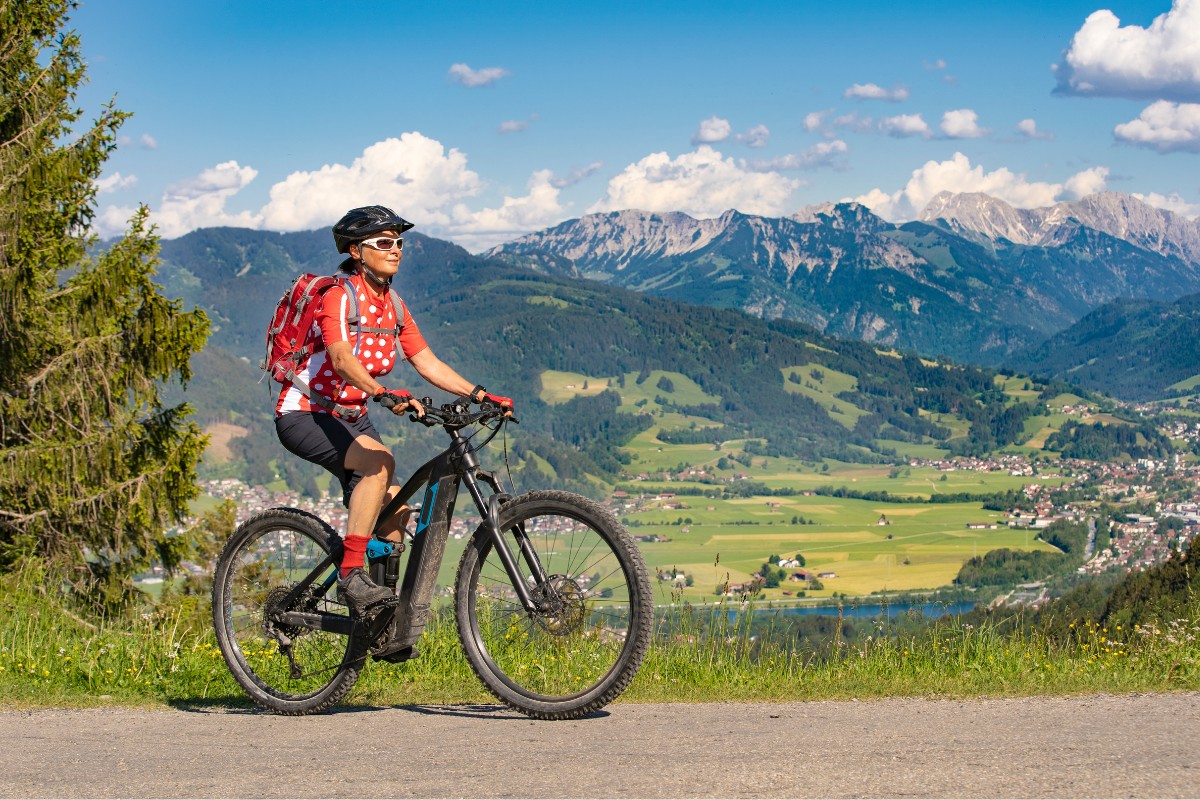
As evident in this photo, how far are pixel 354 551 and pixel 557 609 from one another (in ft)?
3.82

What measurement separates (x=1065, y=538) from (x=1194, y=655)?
121759 mm

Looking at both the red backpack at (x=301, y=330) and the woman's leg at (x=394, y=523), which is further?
the woman's leg at (x=394, y=523)

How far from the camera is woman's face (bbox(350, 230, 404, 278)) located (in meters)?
5.70

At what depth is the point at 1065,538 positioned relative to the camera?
11719 centimetres

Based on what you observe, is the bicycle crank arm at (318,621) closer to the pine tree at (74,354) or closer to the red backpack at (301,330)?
the red backpack at (301,330)

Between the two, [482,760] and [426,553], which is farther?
[426,553]

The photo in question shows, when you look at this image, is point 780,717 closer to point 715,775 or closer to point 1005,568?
point 715,775

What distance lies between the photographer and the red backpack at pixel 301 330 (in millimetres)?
5609

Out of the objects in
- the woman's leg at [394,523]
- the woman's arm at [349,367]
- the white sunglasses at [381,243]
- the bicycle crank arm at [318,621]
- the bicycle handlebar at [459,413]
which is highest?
the white sunglasses at [381,243]

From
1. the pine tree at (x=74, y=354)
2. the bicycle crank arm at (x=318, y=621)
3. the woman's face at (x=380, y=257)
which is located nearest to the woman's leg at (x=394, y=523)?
the bicycle crank arm at (x=318, y=621)

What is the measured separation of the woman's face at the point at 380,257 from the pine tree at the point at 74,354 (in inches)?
399

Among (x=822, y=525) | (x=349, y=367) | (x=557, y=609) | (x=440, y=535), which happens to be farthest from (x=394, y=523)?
(x=822, y=525)

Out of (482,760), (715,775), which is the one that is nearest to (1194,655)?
(715,775)

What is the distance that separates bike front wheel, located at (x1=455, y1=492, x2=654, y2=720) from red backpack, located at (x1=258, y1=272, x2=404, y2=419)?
1156 millimetres
